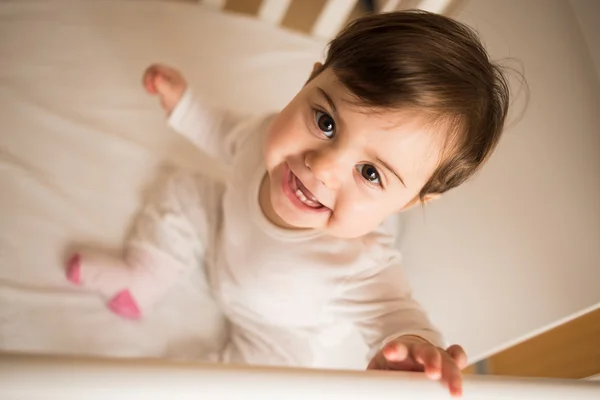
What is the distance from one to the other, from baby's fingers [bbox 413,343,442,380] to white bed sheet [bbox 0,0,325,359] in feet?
1.37

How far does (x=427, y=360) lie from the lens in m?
0.46

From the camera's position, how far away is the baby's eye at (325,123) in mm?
556

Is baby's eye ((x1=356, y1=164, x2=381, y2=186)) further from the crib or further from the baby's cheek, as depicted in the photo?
the crib

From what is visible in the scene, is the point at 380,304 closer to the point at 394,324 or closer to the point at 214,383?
the point at 394,324

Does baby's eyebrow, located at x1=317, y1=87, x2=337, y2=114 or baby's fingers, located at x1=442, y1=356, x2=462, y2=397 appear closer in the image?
baby's fingers, located at x1=442, y1=356, x2=462, y2=397

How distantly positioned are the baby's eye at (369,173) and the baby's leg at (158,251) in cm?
34

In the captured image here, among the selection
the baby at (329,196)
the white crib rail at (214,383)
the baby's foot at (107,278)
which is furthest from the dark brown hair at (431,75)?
the baby's foot at (107,278)

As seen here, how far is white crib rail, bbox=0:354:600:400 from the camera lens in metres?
0.29

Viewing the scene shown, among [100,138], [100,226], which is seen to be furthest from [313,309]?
[100,138]

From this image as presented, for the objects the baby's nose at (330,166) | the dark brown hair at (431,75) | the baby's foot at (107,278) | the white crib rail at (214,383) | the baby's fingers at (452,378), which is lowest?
the baby's foot at (107,278)

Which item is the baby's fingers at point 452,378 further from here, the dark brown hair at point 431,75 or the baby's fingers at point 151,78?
the baby's fingers at point 151,78

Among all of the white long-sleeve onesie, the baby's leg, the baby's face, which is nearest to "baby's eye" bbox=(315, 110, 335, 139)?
the baby's face

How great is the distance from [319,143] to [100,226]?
0.45m

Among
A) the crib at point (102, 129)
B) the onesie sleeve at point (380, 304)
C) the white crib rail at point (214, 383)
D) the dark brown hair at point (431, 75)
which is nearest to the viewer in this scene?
the white crib rail at point (214, 383)
